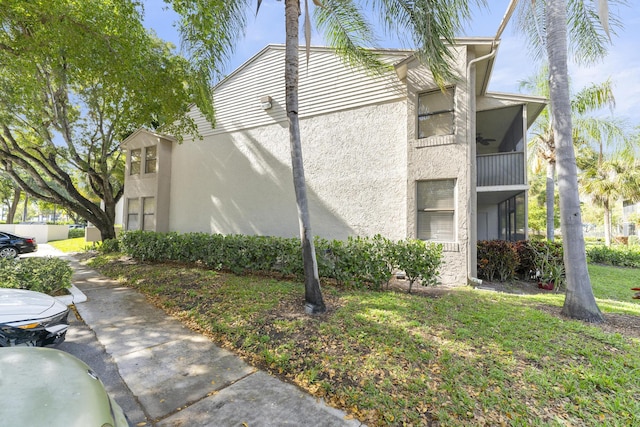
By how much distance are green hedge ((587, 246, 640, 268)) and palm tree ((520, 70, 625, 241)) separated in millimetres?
6126

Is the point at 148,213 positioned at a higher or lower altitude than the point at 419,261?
higher

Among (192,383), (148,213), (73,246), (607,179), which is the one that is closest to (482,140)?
(192,383)

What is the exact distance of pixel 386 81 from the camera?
904 cm

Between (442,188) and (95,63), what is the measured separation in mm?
10045

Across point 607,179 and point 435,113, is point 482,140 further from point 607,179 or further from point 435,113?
point 607,179

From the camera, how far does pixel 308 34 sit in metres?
6.05

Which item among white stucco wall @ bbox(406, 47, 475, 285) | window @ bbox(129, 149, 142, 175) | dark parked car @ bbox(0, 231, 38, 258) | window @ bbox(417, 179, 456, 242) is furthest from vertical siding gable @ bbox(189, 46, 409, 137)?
dark parked car @ bbox(0, 231, 38, 258)

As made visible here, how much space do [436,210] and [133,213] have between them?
568 inches

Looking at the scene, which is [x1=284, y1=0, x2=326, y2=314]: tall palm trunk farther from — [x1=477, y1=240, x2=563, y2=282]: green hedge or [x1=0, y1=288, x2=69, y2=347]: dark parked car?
[x1=477, y1=240, x2=563, y2=282]: green hedge

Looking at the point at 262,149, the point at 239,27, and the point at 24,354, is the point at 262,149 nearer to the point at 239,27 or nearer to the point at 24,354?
the point at 239,27

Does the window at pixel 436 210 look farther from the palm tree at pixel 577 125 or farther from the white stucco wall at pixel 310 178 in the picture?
the palm tree at pixel 577 125

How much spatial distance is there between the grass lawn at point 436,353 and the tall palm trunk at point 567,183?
0.54 metres

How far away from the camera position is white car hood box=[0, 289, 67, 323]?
3062 millimetres

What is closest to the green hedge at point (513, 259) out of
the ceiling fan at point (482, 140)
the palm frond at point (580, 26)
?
the palm frond at point (580, 26)
